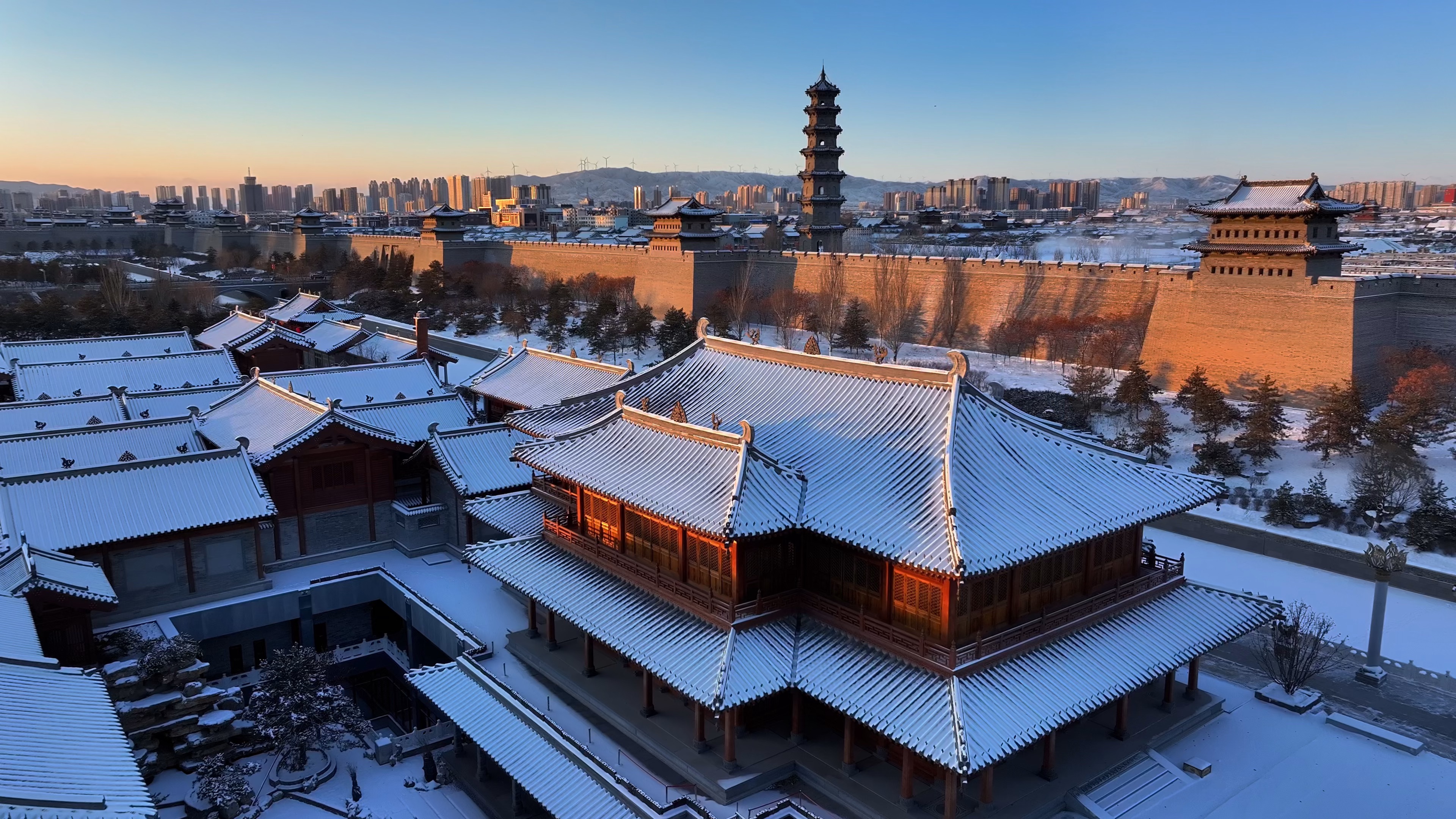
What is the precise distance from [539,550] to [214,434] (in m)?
11.5

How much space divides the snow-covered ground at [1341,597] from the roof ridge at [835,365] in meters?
11.4

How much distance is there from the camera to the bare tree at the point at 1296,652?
48.2 ft

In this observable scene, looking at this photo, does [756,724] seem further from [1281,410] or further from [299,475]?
[1281,410]

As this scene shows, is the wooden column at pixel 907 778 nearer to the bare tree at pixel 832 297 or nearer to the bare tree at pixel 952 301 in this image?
the bare tree at pixel 832 297

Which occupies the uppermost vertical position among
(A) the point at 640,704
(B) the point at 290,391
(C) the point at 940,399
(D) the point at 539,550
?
(C) the point at 940,399

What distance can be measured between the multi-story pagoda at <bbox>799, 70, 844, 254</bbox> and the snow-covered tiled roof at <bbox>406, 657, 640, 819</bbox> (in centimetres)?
4879

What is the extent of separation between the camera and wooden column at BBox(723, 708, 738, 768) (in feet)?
38.9

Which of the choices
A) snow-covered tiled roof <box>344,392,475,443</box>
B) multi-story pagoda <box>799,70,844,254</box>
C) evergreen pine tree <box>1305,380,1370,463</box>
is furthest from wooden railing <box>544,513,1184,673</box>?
multi-story pagoda <box>799,70,844,254</box>

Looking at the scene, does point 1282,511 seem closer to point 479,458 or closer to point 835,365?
point 835,365

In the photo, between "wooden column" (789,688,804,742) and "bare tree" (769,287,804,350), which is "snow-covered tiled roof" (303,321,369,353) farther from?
"wooden column" (789,688,804,742)

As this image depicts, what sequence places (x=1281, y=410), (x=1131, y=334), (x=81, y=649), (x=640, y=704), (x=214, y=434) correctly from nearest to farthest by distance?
(x=640, y=704) < (x=81, y=649) < (x=214, y=434) < (x=1281, y=410) < (x=1131, y=334)

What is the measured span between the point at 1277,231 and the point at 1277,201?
4.16ft

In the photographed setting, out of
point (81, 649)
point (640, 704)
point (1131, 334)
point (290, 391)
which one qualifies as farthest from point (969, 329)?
point (81, 649)

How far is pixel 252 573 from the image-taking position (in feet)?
60.7
